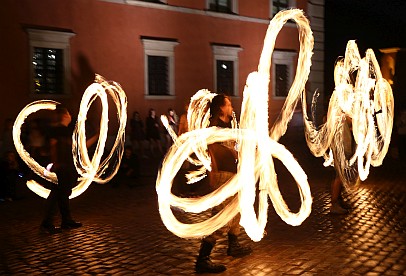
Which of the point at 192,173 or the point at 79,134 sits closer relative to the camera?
the point at 79,134

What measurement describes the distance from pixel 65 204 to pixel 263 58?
4036mm

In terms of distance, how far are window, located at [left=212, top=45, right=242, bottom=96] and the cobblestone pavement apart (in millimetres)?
13495

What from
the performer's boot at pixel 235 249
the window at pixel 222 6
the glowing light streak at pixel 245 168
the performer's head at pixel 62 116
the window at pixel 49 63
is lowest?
the performer's boot at pixel 235 249

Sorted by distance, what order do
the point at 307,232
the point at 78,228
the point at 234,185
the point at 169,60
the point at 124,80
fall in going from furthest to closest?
1. the point at 169,60
2. the point at 124,80
3. the point at 78,228
4. the point at 307,232
5. the point at 234,185

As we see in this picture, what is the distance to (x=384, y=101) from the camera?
15.4m

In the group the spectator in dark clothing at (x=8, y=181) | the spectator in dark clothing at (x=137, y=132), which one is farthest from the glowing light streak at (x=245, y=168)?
the spectator in dark clothing at (x=137, y=132)

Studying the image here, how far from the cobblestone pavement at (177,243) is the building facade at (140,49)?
8.37 metres

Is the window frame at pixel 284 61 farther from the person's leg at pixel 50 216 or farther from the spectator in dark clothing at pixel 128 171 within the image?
the person's leg at pixel 50 216

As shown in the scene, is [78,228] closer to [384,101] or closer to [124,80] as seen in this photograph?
[384,101]

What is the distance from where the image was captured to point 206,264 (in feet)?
20.6

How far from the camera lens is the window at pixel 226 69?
2422cm

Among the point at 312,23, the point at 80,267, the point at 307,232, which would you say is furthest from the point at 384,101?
the point at 312,23

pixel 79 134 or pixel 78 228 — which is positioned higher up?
pixel 79 134

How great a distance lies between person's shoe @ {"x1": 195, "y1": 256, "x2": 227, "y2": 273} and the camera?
625cm
